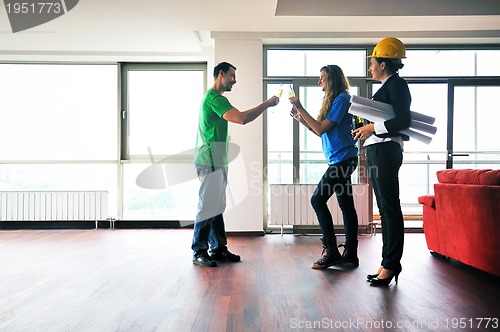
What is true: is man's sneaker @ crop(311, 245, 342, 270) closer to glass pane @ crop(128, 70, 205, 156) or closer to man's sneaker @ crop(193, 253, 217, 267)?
man's sneaker @ crop(193, 253, 217, 267)

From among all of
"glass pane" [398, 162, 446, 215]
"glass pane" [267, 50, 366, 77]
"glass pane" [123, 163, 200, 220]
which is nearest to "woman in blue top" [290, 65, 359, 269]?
"glass pane" [267, 50, 366, 77]

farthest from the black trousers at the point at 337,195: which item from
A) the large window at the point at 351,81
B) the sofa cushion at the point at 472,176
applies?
the large window at the point at 351,81

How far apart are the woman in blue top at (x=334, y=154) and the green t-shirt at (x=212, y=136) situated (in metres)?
0.57

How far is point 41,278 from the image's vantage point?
9.34ft

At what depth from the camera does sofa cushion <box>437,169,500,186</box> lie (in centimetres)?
279

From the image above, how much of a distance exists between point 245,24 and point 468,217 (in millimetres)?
3115

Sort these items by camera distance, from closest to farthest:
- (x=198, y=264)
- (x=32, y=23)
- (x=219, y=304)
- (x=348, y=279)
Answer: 1. (x=219, y=304)
2. (x=348, y=279)
3. (x=198, y=264)
4. (x=32, y=23)

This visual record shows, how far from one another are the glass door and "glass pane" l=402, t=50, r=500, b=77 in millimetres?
148

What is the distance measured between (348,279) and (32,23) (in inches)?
166

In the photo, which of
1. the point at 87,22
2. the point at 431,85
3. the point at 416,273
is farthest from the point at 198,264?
the point at 431,85

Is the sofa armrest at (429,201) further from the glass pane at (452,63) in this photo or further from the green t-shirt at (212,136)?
the glass pane at (452,63)

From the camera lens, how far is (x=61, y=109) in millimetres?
6102

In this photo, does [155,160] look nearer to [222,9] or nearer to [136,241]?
[136,241]

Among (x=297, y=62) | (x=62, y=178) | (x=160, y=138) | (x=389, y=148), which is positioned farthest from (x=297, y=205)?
(x=62, y=178)
